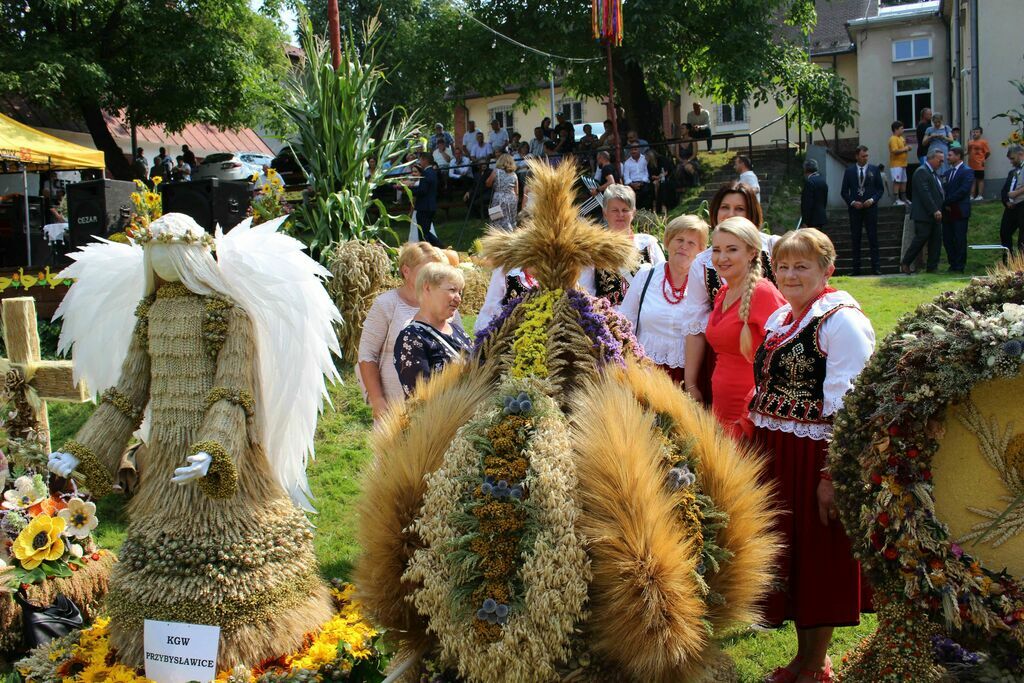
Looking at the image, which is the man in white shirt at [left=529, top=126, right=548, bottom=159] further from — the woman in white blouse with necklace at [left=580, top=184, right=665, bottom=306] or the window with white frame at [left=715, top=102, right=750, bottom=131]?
the window with white frame at [left=715, top=102, right=750, bottom=131]

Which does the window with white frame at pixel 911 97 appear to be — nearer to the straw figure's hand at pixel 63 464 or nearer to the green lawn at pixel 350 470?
the green lawn at pixel 350 470

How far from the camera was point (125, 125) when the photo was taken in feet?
82.9

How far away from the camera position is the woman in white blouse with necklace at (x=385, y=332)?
14.6 feet

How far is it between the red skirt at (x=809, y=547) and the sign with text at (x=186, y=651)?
1945 mm

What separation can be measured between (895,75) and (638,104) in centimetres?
995

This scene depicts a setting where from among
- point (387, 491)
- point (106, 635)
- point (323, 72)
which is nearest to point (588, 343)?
point (387, 491)

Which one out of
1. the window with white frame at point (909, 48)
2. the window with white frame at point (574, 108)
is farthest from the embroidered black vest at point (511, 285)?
the window with white frame at point (574, 108)

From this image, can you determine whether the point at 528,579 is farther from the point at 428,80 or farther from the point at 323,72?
the point at 428,80

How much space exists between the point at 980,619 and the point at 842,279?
970cm

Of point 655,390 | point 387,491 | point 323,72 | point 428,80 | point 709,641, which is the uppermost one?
point 428,80

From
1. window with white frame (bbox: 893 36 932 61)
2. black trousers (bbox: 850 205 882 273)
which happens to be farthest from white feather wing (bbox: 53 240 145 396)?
window with white frame (bbox: 893 36 932 61)

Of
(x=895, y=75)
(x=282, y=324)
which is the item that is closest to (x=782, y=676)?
(x=282, y=324)

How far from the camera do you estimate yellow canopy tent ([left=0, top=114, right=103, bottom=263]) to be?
12.9 metres

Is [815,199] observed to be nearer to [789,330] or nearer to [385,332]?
[385,332]
